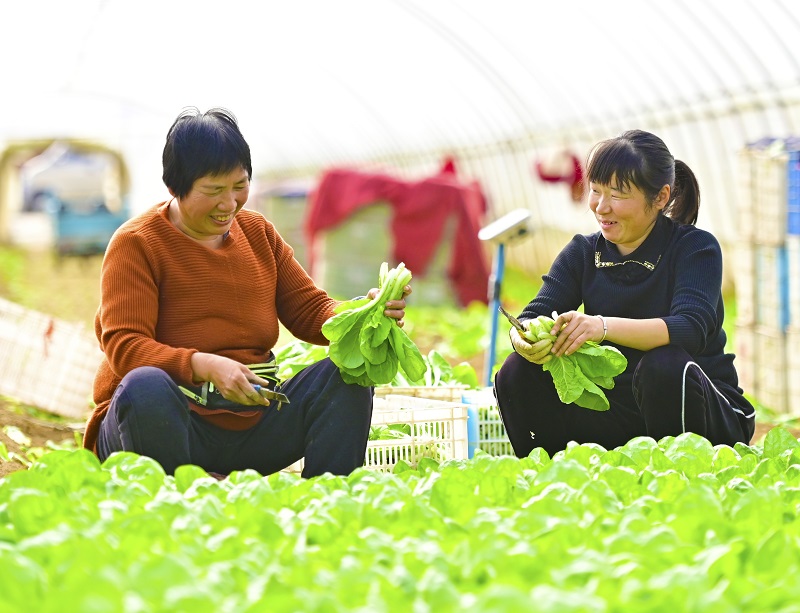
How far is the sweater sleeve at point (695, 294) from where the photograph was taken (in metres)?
3.33

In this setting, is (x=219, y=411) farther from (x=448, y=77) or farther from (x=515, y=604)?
(x=448, y=77)

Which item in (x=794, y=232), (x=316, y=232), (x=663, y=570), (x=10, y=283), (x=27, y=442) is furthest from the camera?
(x=10, y=283)

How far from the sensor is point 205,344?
128 inches

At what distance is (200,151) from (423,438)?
1.09 metres

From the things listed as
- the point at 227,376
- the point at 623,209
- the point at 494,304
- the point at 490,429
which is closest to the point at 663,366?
the point at 623,209

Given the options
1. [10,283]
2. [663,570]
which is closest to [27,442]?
[663,570]

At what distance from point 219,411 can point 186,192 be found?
56cm

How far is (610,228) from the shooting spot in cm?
349

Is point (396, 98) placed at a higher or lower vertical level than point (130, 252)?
higher

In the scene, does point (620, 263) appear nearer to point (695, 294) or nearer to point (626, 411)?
point (695, 294)

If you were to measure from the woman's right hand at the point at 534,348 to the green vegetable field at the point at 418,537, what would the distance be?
15.0 inches

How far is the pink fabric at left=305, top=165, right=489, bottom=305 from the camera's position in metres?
10.5

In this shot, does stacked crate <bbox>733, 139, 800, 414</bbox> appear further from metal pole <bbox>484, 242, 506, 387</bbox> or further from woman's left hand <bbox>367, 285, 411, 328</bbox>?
woman's left hand <bbox>367, 285, 411, 328</bbox>

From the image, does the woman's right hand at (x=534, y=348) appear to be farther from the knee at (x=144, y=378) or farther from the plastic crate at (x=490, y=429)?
the knee at (x=144, y=378)
